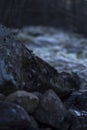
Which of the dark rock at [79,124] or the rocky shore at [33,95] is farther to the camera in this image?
the dark rock at [79,124]

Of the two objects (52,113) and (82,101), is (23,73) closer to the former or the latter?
(82,101)

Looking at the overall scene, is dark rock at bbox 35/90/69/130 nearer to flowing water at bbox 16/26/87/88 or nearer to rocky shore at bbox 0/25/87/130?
rocky shore at bbox 0/25/87/130

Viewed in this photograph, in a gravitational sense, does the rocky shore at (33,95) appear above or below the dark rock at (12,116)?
below

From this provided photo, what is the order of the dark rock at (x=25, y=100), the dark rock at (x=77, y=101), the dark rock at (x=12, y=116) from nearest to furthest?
the dark rock at (x=12, y=116)
the dark rock at (x=25, y=100)
the dark rock at (x=77, y=101)

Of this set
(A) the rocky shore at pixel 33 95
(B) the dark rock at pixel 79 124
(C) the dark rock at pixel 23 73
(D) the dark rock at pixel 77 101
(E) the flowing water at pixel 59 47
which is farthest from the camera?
(E) the flowing water at pixel 59 47

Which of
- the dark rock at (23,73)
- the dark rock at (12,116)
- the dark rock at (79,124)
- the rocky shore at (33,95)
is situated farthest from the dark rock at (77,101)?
the dark rock at (12,116)

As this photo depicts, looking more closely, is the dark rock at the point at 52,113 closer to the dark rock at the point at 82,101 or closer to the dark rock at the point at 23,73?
the dark rock at the point at 23,73

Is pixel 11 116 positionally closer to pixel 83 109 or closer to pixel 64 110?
pixel 64 110
